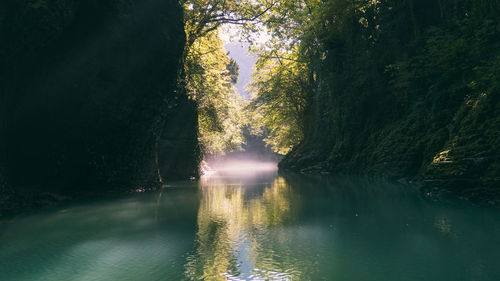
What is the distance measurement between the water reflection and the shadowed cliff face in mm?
4793

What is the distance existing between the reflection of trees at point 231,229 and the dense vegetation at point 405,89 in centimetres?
529

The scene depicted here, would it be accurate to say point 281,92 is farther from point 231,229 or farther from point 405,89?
point 231,229

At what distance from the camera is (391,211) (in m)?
7.96

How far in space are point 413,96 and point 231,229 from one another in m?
13.8

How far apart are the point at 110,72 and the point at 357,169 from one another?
48.5 feet

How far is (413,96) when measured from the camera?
16.5 meters

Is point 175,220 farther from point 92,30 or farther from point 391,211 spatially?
point 92,30

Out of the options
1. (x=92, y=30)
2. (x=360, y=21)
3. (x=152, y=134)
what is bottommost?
(x=152, y=134)

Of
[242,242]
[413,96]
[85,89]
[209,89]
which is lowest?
[242,242]

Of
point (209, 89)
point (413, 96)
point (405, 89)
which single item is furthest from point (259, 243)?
point (209, 89)

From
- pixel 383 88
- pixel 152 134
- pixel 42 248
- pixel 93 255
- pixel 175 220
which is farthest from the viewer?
pixel 383 88

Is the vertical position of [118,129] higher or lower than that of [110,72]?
lower

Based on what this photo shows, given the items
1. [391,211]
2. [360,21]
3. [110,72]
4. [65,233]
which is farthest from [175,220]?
[360,21]

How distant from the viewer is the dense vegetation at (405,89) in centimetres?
973
